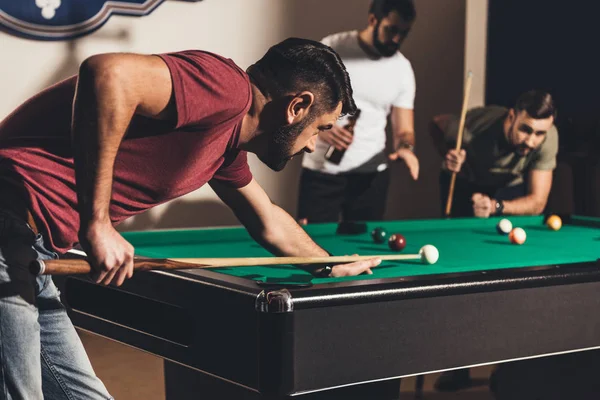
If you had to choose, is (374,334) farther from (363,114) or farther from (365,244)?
(363,114)

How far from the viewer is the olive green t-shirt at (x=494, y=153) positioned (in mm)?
3811

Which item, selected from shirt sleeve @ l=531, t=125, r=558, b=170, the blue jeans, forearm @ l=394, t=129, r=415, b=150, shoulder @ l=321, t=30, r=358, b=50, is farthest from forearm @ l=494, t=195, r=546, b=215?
the blue jeans

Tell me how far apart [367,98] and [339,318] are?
7.73ft

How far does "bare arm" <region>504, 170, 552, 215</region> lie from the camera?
12.0 ft

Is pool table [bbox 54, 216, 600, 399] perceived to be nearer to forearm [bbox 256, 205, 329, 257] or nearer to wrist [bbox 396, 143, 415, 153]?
forearm [bbox 256, 205, 329, 257]

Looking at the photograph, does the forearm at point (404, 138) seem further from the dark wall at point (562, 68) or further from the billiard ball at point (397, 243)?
the billiard ball at point (397, 243)

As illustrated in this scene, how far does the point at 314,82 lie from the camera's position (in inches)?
68.5

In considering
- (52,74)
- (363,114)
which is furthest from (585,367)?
(52,74)

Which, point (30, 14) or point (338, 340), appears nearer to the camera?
point (338, 340)

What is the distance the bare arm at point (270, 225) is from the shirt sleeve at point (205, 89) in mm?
463

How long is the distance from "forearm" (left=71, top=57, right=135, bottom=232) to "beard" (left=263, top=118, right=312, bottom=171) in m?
0.41

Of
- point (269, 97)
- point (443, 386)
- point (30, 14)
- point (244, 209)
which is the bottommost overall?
point (443, 386)

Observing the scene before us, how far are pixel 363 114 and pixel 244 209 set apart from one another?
1.99m

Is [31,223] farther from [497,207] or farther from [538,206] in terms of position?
[538,206]
